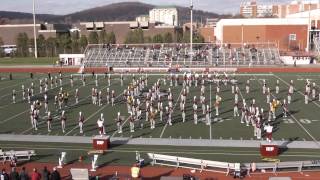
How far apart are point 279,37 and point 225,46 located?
2281cm

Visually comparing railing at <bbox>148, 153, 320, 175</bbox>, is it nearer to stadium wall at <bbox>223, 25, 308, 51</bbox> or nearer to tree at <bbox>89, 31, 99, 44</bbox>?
tree at <bbox>89, 31, 99, 44</bbox>

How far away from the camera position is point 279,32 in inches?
3113

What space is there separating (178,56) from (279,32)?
30163 mm

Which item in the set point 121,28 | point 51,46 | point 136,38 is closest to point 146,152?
point 51,46

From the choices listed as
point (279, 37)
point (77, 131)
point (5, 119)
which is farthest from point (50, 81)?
point (279, 37)

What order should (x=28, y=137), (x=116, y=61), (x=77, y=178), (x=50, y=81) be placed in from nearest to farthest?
(x=77, y=178) < (x=28, y=137) < (x=50, y=81) < (x=116, y=61)

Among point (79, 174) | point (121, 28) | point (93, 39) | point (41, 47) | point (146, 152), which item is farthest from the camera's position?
point (121, 28)

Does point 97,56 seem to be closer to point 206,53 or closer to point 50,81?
point 206,53

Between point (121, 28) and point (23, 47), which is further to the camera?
point (121, 28)

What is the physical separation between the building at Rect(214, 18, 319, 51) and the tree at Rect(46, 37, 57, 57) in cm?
2964

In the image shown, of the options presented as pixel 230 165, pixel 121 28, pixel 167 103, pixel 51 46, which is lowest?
pixel 230 165

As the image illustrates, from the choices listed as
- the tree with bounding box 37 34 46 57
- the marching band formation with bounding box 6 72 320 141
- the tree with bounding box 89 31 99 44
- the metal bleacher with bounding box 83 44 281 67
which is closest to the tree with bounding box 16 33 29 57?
the tree with bounding box 37 34 46 57

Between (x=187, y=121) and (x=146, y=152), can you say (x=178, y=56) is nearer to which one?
(x=187, y=121)

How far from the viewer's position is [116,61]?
2165 inches
